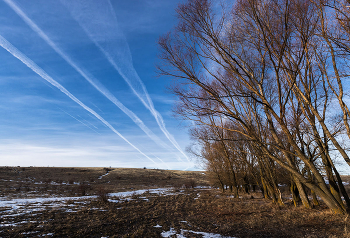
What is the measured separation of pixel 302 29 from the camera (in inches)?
265

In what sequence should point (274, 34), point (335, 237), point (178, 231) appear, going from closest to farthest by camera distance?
point (335, 237)
point (178, 231)
point (274, 34)

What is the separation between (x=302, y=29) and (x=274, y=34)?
88 centimetres

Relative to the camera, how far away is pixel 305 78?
8609 millimetres

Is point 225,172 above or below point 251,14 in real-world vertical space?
below

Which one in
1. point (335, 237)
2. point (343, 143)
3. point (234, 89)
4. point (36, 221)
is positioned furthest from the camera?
point (234, 89)

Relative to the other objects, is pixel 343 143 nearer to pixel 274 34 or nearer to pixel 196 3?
pixel 274 34

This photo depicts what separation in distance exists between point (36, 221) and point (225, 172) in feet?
63.9

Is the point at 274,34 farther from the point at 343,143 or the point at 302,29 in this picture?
the point at 343,143

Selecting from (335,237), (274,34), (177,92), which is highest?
(274,34)

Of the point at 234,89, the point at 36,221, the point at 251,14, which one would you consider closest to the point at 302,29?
the point at 251,14

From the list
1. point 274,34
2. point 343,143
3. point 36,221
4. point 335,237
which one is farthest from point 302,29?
point 36,221

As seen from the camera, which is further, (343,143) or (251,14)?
(343,143)

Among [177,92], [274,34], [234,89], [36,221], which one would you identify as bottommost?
[36,221]

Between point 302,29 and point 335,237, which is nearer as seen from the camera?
point 335,237
